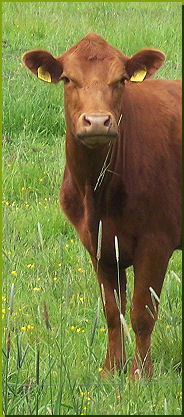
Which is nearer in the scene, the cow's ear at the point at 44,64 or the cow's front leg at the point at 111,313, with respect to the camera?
the cow's ear at the point at 44,64

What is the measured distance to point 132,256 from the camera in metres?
4.73

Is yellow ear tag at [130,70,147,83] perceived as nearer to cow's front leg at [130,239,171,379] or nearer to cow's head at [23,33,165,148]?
cow's head at [23,33,165,148]

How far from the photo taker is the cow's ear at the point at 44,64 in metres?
Answer: 4.59

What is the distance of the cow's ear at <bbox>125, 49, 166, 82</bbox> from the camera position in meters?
4.62

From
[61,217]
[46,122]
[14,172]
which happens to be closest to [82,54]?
[61,217]

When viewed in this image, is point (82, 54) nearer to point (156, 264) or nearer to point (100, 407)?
point (156, 264)

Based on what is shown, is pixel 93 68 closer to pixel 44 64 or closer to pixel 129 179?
pixel 44 64

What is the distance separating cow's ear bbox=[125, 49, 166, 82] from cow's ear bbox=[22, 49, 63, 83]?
35 cm

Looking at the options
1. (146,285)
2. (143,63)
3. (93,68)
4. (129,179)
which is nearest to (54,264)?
(146,285)

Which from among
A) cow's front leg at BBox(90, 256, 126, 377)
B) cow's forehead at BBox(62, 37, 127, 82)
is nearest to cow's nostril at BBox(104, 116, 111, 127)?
cow's forehead at BBox(62, 37, 127, 82)

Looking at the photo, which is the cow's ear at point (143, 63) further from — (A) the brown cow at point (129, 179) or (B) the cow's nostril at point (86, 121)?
(B) the cow's nostril at point (86, 121)

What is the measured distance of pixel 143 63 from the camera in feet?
15.4

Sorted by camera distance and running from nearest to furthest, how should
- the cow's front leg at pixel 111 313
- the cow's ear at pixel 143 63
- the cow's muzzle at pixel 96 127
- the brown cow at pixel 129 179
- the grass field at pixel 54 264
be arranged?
the grass field at pixel 54 264, the cow's muzzle at pixel 96 127, the brown cow at pixel 129 179, the cow's ear at pixel 143 63, the cow's front leg at pixel 111 313

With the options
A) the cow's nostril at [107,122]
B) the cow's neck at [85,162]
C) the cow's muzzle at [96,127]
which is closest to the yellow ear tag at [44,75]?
the cow's neck at [85,162]
